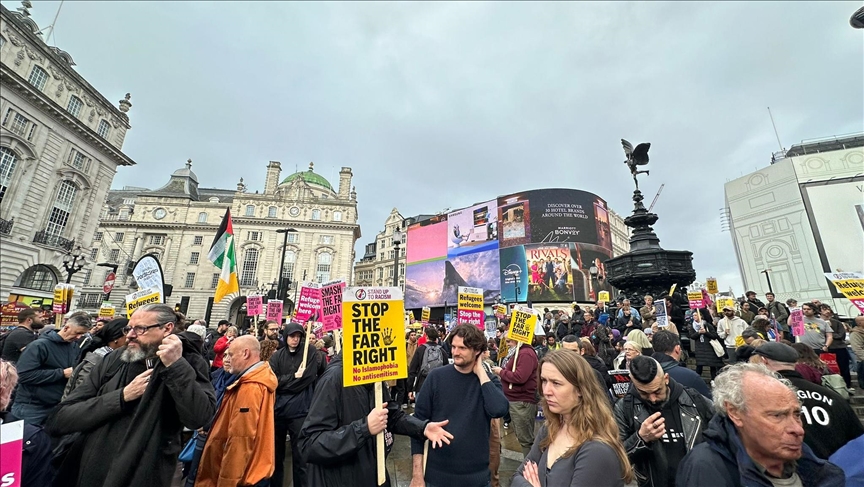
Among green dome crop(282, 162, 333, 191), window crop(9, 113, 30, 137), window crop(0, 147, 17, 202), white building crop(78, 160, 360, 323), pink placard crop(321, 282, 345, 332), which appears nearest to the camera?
window crop(9, 113, 30, 137)

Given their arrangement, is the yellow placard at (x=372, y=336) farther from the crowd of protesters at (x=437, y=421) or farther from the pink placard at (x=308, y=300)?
the pink placard at (x=308, y=300)

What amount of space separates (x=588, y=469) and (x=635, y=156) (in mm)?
13119

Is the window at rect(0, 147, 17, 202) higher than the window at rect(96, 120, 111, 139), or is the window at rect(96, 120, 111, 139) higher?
the window at rect(96, 120, 111, 139)

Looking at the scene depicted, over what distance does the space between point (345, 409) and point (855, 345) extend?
9.04 m

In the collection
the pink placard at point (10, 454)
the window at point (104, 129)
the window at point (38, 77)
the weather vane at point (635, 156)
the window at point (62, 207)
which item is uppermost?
the weather vane at point (635, 156)

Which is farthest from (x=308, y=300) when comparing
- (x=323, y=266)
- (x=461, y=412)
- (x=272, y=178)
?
(x=272, y=178)

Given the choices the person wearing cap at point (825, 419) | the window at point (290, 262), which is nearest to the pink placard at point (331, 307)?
the person wearing cap at point (825, 419)

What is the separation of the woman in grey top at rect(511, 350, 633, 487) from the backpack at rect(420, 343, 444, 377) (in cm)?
→ 559

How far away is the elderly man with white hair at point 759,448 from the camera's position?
171 centimetres

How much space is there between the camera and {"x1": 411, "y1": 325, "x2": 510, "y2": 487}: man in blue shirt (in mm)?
2754

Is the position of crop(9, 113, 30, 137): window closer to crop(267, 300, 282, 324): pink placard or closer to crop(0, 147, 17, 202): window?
crop(0, 147, 17, 202): window

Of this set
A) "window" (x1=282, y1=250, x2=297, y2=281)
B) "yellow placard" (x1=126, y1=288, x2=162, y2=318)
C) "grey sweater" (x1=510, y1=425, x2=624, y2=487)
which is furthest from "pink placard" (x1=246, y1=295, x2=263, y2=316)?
"window" (x1=282, y1=250, x2=297, y2=281)

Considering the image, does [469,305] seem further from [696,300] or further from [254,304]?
[254,304]

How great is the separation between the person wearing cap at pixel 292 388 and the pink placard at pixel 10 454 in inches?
113
